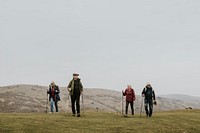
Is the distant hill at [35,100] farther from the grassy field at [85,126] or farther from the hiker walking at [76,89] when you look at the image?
the grassy field at [85,126]

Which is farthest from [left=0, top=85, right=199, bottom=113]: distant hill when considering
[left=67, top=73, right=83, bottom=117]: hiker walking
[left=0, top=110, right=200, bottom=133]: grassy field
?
[left=0, top=110, right=200, bottom=133]: grassy field

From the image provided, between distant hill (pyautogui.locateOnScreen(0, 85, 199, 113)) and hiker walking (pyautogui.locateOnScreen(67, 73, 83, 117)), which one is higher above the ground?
hiker walking (pyautogui.locateOnScreen(67, 73, 83, 117))

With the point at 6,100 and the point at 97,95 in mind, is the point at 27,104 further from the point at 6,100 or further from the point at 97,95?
the point at 97,95

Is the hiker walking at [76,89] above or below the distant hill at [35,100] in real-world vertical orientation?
above

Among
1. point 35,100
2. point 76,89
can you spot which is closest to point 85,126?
point 76,89

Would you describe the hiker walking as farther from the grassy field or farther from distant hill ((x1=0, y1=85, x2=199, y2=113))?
distant hill ((x1=0, y1=85, x2=199, y2=113))

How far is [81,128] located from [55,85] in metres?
13.3

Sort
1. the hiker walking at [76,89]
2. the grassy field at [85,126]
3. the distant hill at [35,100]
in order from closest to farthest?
the grassy field at [85,126]
the hiker walking at [76,89]
the distant hill at [35,100]

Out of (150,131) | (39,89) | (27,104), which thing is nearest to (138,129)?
(150,131)

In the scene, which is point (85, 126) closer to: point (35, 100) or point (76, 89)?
point (76, 89)

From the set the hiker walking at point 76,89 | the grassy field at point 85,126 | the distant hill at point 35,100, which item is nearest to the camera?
the grassy field at point 85,126

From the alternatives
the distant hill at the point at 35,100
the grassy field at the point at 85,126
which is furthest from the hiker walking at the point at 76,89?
the distant hill at the point at 35,100

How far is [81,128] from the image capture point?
22.9 metres

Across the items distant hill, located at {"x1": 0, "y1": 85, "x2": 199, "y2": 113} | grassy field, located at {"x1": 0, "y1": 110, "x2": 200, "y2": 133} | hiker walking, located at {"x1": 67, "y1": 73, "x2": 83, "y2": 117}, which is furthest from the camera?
distant hill, located at {"x1": 0, "y1": 85, "x2": 199, "y2": 113}
